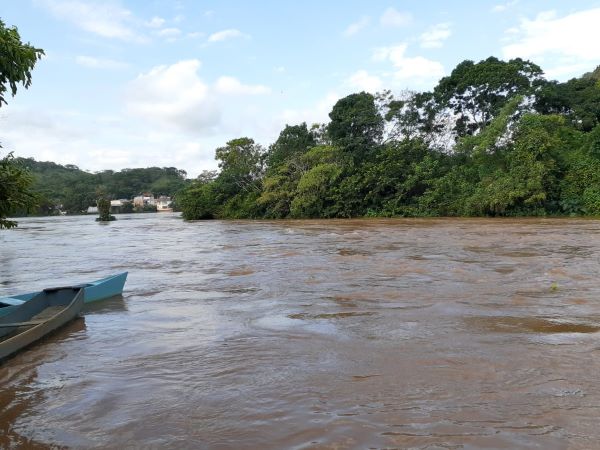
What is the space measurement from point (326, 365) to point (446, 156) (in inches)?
1185

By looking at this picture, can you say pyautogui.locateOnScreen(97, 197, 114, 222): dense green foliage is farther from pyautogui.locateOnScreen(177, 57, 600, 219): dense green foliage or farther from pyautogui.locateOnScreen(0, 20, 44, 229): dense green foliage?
pyautogui.locateOnScreen(0, 20, 44, 229): dense green foliage

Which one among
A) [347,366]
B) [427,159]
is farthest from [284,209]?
[347,366]

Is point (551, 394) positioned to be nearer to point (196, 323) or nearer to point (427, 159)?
point (196, 323)

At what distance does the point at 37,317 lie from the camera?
619 cm

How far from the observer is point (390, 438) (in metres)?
3.12

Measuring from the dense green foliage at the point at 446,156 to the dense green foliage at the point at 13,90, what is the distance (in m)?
24.8

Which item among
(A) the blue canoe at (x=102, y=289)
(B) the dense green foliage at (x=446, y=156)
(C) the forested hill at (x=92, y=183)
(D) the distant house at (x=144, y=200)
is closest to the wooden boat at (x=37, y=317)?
(A) the blue canoe at (x=102, y=289)

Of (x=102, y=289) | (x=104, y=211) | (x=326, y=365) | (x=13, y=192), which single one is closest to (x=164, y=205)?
(x=104, y=211)

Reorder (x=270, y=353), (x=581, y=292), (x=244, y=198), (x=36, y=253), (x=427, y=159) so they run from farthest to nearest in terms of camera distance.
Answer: (x=244, y=198), (x=427, y=159), (x=36, y=253), (x=581, y=292), (x=270, y=353)

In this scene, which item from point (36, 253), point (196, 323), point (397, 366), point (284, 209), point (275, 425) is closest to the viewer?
point (275, 425)

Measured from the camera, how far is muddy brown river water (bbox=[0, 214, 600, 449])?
3281mm

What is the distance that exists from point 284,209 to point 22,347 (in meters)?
31.2

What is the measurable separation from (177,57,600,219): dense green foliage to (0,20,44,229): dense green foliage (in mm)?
24784

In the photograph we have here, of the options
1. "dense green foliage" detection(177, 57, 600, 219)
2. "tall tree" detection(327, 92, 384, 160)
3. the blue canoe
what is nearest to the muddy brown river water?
the blue canoe
